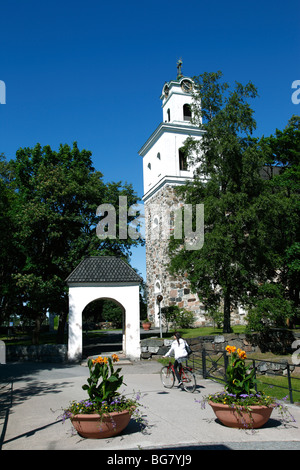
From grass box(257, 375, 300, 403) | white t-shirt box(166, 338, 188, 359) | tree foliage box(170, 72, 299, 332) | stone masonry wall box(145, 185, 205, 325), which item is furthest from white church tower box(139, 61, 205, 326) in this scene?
white t-shirt box(166, 338, 188, 359)

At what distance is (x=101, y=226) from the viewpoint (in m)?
→ 24.6

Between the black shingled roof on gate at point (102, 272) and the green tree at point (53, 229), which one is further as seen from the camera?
the green tree at point (53, 229)

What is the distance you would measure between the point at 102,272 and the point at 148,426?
498 inches

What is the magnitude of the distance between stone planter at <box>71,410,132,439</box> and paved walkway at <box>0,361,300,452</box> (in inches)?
5.0

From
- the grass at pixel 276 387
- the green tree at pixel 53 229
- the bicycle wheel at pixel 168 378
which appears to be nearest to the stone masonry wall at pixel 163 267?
the green tree at pixel 53 229

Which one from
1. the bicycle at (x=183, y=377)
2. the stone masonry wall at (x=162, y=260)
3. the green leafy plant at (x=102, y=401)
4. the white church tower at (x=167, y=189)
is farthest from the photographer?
the white church tower at (x=167, y=189)

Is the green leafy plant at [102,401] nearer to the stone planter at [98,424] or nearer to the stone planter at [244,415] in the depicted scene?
the stone planter at [98,424]

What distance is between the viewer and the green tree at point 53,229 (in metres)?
21.8

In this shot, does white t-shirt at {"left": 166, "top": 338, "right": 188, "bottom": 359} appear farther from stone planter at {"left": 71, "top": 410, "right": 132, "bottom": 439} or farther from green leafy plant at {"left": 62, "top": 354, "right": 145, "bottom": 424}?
stone planter at {"left": 71, "top": 410, "right": 132, "bottom": 439}

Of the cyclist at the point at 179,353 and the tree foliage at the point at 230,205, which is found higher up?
the tree foliage at the point at 230,205

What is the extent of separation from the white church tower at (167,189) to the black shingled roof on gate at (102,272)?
295 inches

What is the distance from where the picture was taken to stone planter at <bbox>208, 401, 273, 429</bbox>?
22.4 feet
